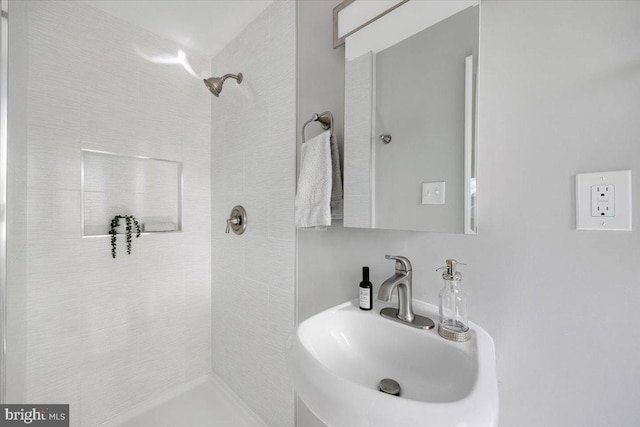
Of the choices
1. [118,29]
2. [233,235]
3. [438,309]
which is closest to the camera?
[438,309]

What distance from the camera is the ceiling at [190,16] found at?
141 cm

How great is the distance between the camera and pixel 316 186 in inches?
39.9

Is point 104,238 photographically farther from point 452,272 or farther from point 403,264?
point 452,272

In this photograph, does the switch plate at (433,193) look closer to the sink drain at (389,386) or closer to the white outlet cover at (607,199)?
the white outlet cover at (607,199)

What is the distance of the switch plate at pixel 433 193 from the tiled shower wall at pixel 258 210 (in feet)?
2.20

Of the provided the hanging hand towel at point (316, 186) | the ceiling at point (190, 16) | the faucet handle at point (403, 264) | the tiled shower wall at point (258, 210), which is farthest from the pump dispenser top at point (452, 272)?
the ceiling at point (190, 16)

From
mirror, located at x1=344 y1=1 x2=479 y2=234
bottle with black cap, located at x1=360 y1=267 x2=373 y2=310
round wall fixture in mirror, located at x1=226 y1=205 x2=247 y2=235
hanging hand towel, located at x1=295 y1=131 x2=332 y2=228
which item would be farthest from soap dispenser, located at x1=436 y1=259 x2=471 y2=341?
round wall fixture in mirror, located at x1=226 y1=205 x2=247 y2=235

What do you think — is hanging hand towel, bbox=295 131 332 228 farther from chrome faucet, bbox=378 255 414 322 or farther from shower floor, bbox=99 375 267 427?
shower floor, bbox=99 375 267 427

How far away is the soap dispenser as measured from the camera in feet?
2.23

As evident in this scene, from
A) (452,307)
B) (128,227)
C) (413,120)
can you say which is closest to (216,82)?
(128,227)

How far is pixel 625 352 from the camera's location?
540mm

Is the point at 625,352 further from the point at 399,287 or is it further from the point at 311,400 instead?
the point at 311,400

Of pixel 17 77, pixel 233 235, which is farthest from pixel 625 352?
pixel 17 77

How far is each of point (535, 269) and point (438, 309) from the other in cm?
27
